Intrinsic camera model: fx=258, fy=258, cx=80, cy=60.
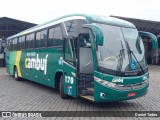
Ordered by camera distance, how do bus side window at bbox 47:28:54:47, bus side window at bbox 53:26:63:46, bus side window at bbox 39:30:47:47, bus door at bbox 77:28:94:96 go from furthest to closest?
bus side window at bbox 39:30:47:47, bus side window at bbox 47:28:54:47, bus side window at bbox 53:26:63:46, bus door at bbox 77:28:94:96

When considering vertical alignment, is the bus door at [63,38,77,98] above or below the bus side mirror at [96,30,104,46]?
below

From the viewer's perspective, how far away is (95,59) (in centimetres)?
805

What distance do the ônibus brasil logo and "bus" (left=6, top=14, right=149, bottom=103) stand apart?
0.93 ft

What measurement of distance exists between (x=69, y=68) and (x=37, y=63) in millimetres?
4020

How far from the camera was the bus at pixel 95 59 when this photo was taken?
7.92 meters

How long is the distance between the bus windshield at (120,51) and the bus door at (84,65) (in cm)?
71

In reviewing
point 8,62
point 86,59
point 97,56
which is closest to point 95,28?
point 97,56

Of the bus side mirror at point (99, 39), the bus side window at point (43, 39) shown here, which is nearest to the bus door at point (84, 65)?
the bus side mirror at point (99, 39)

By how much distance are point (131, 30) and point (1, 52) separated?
2314 centimetres

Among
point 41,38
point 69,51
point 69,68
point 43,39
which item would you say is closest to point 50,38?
point 43,39

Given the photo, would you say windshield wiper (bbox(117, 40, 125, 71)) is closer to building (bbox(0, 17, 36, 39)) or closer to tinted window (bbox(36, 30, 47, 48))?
tinted window (bbox(36, 30, 47, 48))

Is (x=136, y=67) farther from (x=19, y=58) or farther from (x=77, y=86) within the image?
(x=19, y=58)

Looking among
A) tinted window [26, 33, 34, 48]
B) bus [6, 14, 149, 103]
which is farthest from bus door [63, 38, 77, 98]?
tinted window [26, 33, 34, 48]

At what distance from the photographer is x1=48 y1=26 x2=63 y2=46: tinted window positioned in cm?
1045
